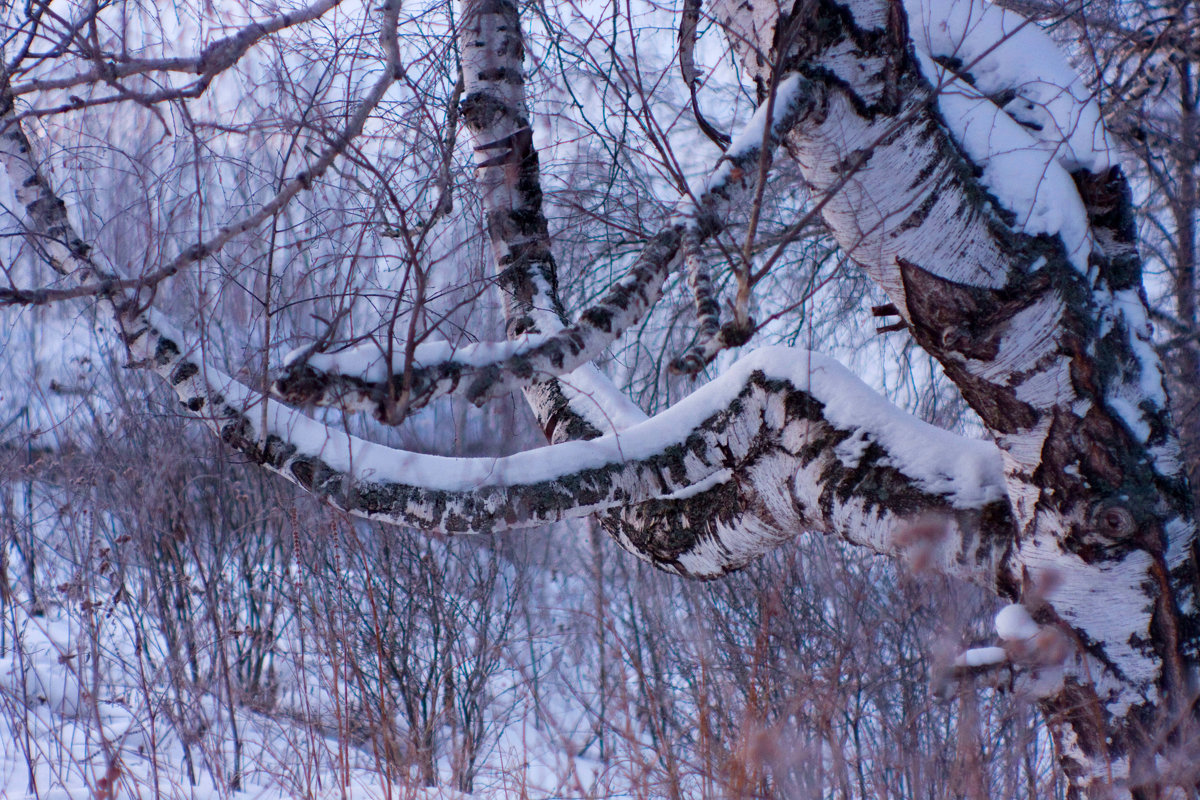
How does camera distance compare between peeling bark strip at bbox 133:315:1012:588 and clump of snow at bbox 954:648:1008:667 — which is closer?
clump of snow at bbox 954:648:1008:667

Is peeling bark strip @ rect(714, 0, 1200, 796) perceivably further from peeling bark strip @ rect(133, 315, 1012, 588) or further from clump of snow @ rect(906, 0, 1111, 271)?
peeling bark strip @ rect(133, 315, 1012, 588)

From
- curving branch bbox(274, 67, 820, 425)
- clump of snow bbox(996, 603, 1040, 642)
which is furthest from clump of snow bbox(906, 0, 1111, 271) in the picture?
clump of snow bbox(996, 603, 1040, 642)

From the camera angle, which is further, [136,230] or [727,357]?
[727,357]

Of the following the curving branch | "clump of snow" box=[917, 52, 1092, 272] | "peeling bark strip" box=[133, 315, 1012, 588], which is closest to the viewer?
the curving branch

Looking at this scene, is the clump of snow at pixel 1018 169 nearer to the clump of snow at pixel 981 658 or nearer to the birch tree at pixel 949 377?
the birch tree at pixel 949 377

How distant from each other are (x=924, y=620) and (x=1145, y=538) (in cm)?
397

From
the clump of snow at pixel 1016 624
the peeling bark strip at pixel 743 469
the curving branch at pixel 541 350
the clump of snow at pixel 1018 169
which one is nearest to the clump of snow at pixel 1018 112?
the clump of snow at pixel 1018 169

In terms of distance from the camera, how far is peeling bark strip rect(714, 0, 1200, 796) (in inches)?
54.9

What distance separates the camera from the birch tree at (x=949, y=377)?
138 cm

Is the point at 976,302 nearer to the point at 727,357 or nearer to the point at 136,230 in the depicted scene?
the point at 136,230

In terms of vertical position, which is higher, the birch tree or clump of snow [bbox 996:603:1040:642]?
the birch tree

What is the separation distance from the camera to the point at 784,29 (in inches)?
54.2

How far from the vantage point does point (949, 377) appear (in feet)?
5.04

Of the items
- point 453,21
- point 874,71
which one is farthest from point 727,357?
point 874,71
